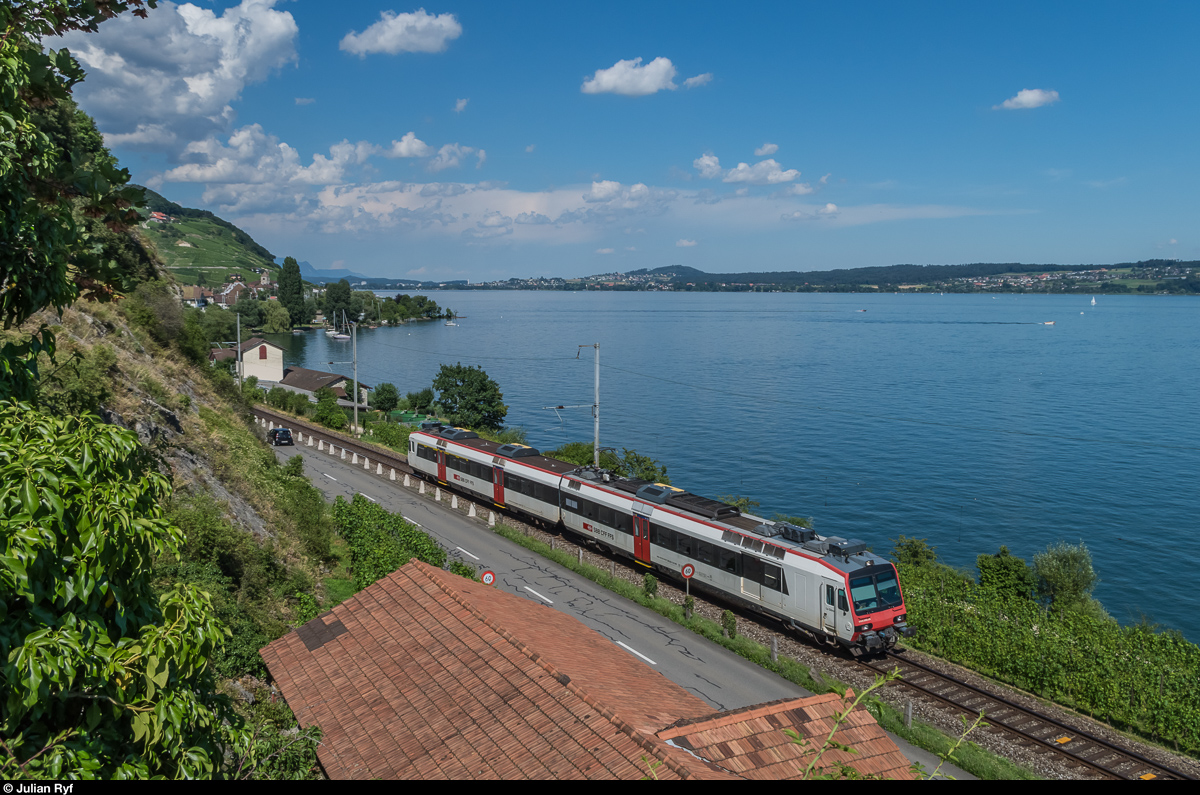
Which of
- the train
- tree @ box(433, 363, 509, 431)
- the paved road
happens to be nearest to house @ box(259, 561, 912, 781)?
the paved road

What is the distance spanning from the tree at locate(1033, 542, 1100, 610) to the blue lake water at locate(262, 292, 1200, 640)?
5.70 metres

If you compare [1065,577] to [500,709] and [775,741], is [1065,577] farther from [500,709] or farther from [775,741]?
[500,709]

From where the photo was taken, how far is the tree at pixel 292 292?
179 meters

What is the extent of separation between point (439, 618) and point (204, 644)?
28.0 feet

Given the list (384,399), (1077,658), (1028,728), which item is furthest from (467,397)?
(1028,728)

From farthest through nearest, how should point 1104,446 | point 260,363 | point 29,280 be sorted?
point 260,363
point 1104,446
point 29,280

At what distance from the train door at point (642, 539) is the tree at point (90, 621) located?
78.8ft

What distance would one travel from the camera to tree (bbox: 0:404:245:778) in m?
4.57

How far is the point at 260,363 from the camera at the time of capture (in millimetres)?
84875

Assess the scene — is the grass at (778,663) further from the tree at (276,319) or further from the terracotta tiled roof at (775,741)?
the tree at (276,319)

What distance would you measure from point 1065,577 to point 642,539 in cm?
1967

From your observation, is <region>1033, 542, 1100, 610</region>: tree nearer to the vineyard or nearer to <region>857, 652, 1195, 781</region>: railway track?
the vineyard

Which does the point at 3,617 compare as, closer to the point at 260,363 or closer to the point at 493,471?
the point at 493,471
